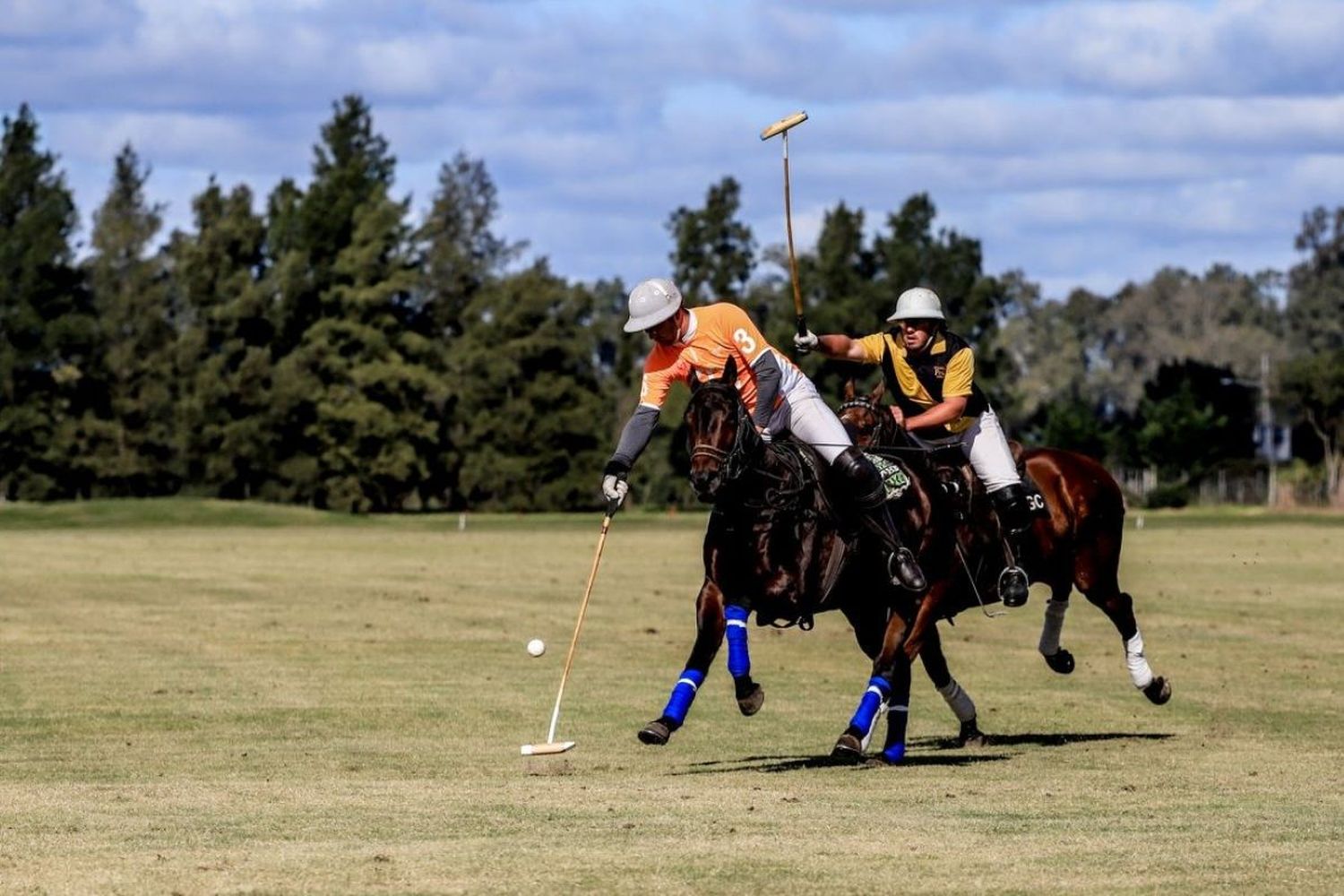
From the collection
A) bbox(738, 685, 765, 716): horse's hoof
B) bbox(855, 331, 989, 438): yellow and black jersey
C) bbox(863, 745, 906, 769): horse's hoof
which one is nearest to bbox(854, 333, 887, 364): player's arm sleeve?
bbox(855, 331, 989, 438): yellow and black jersey

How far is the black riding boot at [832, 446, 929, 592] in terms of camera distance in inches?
551

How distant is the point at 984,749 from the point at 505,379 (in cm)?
8096

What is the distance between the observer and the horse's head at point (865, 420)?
1512 centimetres

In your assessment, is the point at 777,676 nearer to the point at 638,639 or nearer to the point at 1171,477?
the point at 638,639

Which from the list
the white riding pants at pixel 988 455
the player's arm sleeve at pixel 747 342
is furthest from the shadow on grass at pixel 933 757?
the player's arm sleeve at pixel 747 342

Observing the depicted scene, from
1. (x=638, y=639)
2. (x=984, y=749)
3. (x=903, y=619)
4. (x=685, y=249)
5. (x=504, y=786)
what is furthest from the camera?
(x=685, y=249)

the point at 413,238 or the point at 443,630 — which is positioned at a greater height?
the point at 413,238

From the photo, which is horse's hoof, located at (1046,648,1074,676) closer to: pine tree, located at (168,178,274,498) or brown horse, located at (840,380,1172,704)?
brown horse, located at (840,380,1172,704)

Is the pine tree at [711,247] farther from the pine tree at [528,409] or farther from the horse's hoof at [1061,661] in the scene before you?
the horse's hoof at [1061,661]

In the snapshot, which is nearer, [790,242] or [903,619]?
[903,619]

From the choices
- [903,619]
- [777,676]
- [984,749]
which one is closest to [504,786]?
[903,619]

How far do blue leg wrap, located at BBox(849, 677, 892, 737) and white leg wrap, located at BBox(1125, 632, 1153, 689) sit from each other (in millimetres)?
3809

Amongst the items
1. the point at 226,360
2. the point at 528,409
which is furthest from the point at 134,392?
the point at 528,409

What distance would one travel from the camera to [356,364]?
9312 centimetres
